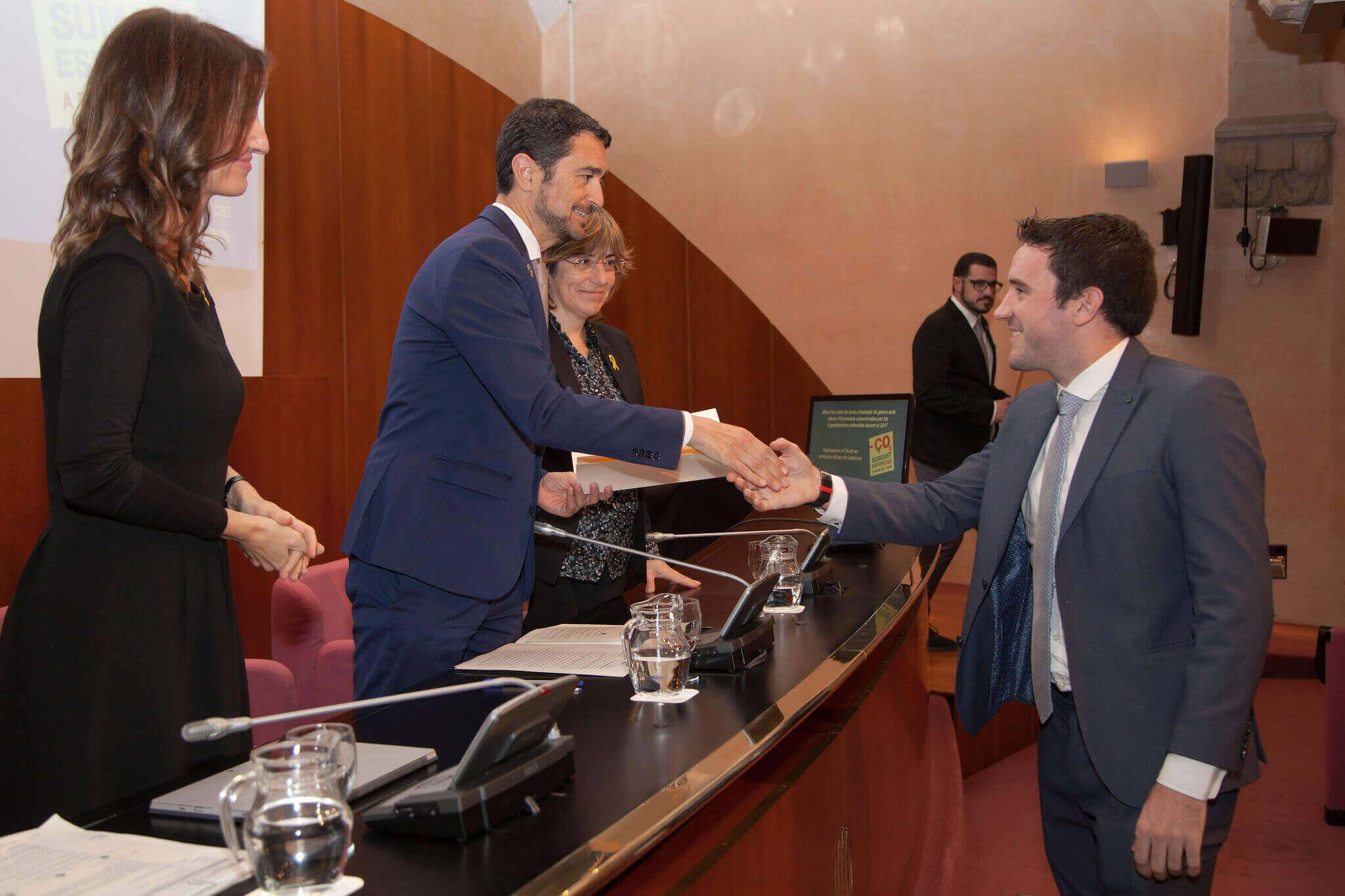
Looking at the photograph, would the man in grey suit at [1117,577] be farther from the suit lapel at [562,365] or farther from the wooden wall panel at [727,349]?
the wooden wall panel at [727,349]

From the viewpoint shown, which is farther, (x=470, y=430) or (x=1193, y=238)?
(x=1193, y=238)

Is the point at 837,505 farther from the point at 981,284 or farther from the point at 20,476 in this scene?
the point at 981,284

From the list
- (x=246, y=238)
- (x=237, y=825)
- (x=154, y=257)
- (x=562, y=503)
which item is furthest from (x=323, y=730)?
(x=246, y=238)

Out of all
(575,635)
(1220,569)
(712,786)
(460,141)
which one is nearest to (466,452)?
(575,635)

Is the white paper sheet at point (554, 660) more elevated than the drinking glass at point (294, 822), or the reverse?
the drinking glass at point (294, 822)

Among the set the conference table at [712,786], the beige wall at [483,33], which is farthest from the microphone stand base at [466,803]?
the beige wall at [483,33]

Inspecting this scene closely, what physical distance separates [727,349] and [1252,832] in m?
4.20

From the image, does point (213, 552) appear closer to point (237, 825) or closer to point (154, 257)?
point (154, 257)

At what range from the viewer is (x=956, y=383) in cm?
484

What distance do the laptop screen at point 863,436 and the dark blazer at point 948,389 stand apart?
4.35ft

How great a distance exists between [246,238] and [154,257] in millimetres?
2303

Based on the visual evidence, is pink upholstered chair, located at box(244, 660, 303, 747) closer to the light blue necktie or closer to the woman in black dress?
the woman in black dress

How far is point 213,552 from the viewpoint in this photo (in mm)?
1616

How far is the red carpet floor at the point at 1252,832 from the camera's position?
301cm
